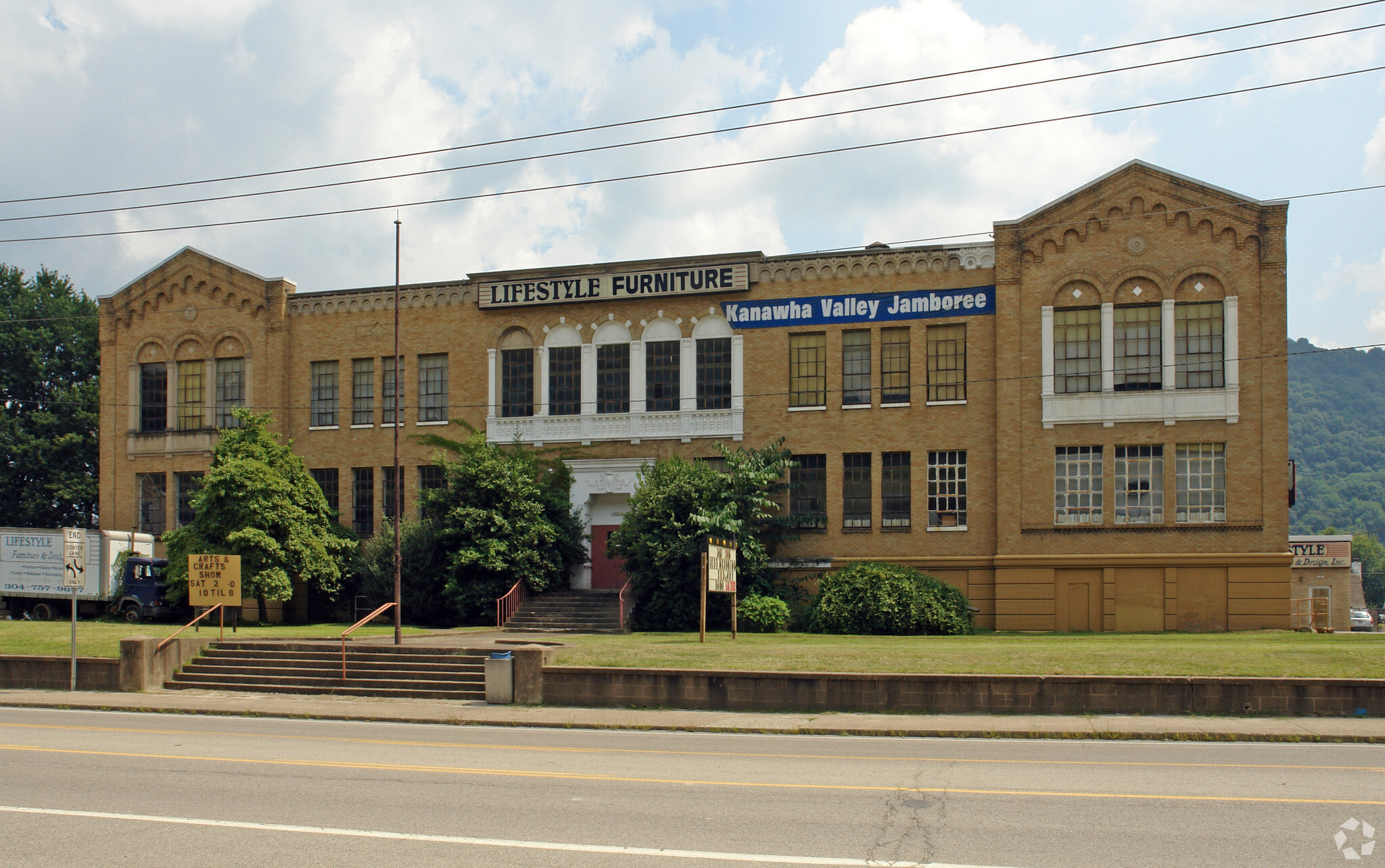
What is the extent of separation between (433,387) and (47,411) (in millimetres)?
28349

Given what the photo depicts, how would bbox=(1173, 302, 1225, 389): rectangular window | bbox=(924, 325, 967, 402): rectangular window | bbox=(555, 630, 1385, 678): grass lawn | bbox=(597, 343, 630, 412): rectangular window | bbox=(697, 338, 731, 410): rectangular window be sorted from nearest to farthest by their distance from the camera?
bbox=(555, 630, 1385, 678): grass lawn < bbox=(1173, 302, 1225, 389): rectangular window < bbox=(924, 325, 967, 402): rectangular window < bbox=(697, 338, 731, 410): rectangular window < bbox=(597, 343, 630, 412): rectangular window

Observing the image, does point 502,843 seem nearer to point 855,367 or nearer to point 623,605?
point 623,605

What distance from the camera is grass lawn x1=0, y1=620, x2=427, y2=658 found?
25094mm

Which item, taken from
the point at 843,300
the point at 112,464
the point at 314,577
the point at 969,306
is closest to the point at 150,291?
the point at 112,464

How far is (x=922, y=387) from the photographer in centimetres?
3238

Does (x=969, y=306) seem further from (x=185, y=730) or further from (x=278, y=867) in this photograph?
(x=278, y=867)

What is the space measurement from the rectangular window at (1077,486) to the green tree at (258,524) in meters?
22.3

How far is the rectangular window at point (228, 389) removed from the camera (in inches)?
1519

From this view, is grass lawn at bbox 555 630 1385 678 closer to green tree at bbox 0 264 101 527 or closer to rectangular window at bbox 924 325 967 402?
rectangular window at bbox 924 325 967 402

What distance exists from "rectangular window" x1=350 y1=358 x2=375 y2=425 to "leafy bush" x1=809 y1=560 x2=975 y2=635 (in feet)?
56.7

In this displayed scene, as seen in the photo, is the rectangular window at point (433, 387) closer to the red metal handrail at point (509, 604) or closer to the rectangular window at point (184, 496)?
the red metal handrail at point (509, 604)

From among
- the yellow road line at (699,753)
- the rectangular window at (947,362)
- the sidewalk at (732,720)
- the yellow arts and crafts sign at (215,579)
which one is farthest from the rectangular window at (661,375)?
the yellow road line at (699,753)

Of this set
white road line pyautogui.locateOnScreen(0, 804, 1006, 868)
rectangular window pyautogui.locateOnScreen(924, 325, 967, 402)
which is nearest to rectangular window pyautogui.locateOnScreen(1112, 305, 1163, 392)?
rectangular window pyautogui.locateOnScreen(924, 325, 967, 402)

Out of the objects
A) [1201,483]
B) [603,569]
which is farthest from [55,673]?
[1201,483]
